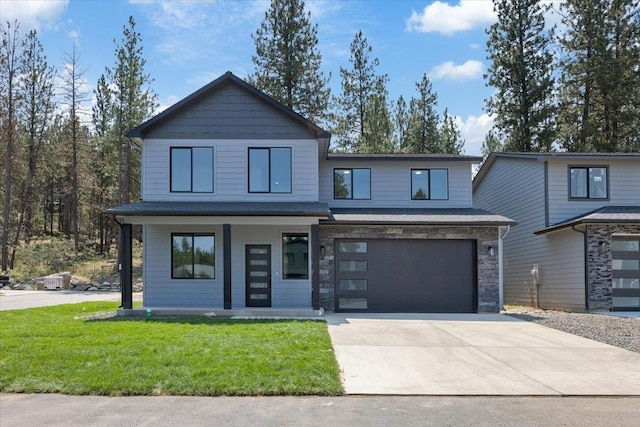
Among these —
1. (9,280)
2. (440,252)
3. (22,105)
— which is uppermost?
(22,105)

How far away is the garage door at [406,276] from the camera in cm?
1586

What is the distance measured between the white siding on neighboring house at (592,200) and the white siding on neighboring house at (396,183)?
2.90 meters

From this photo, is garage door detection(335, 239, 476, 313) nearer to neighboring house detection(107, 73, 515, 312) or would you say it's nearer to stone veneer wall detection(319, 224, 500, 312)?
neighboring house detection(107, 73, 515, 312)

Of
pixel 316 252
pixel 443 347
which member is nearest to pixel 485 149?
pixel 316 252

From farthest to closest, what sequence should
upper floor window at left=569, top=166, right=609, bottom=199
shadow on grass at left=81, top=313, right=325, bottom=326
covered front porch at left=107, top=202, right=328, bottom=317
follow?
upper floor window at left=569, top=166, right=609, bottom=199, covered front porch at left=107, top=202, right=328, bottom=317, shadow on grass at left=81, top=313, right=325, bottom=326

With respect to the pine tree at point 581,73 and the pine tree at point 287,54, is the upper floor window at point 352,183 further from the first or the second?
the pine tree at point 581,73

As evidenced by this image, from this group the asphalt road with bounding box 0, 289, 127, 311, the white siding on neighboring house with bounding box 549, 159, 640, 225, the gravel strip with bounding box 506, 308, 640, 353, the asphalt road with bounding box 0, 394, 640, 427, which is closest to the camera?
the asphalt road with bounding box 0, 394, 640, 427

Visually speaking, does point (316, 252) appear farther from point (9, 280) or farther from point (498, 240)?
point (9, 280)

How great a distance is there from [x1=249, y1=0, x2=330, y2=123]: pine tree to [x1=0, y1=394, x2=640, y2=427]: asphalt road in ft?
78.1

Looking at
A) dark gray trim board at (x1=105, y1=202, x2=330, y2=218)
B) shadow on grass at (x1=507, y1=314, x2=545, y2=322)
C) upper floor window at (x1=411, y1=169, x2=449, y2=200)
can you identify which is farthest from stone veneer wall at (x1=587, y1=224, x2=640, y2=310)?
dark gray trim board at (x1=105, y1=202, x2=330, y2=218)

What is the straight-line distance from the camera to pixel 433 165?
1772 centimetres

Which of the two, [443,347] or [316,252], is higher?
[316,252]

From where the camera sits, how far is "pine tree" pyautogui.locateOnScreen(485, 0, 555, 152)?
28.2 metres

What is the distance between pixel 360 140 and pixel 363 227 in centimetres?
1575
